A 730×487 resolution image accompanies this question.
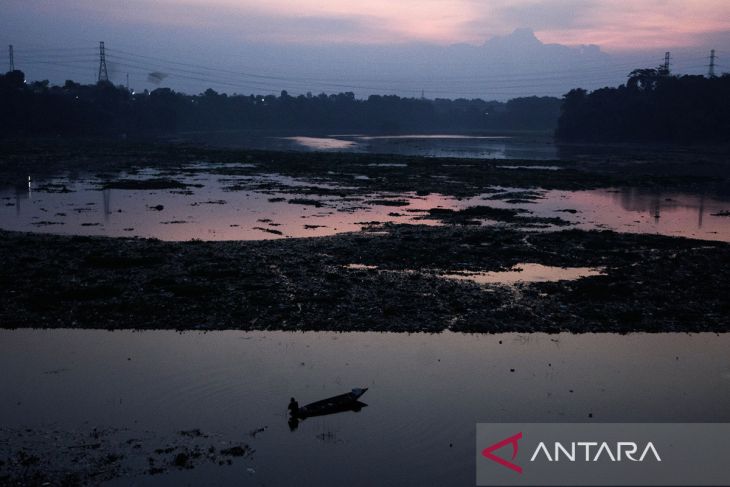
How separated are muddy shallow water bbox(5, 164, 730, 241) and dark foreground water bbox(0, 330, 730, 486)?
14561 millimetres

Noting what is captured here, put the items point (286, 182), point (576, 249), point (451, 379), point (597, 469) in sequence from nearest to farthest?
point (597, 469) → point (451, 379) → point (576, 249) → point (286, 182)

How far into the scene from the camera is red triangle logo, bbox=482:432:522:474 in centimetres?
1202

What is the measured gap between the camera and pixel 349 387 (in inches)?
588

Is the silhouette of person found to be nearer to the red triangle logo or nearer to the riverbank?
the red triangle logo

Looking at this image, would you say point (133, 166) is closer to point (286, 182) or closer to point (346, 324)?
point (286, 182)

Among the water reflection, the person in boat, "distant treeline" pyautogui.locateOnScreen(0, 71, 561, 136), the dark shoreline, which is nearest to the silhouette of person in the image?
the person in boat

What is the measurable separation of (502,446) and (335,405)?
11.5 ft

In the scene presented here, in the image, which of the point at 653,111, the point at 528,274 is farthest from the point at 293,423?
the point at 653,111

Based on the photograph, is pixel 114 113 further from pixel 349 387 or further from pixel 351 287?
pixel 349 387

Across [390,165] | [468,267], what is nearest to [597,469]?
[468,267]

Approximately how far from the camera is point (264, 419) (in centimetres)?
1333

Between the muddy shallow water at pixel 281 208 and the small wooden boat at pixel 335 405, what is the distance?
18289mm

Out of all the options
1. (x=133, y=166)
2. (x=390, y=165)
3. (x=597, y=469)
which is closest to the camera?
(x=597, y=469)

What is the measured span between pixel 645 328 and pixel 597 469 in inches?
315
